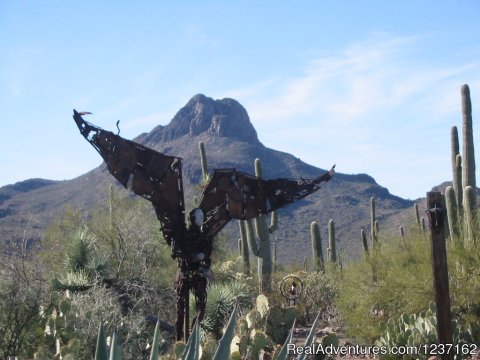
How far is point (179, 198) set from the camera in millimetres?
8719

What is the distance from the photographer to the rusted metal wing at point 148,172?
324 inches

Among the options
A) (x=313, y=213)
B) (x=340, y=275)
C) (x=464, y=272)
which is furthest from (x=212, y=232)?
(x=313, y=213)

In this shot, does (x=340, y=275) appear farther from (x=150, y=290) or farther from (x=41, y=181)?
(x=41, y=181)

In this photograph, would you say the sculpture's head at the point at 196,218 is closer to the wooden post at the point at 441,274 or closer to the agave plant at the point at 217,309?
the agave plant at the point at 217,309

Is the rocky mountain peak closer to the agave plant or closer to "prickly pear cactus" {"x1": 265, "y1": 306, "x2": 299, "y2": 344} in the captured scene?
the agave plant

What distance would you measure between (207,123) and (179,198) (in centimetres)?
7491

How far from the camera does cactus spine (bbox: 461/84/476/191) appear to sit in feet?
44.6

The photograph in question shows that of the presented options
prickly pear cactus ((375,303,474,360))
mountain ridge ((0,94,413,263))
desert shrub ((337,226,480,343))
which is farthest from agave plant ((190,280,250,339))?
mountain ridge ((0,94,413,263))

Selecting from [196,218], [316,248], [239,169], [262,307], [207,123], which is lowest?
[262,307]

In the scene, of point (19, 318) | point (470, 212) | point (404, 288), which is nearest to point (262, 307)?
point (404, 288)

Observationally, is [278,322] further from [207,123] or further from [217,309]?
[207,123]

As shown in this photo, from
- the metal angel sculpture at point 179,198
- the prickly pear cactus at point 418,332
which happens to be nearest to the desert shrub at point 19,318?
the metal angel sculpture at point 179,198

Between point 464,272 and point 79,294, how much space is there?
→ 644cm

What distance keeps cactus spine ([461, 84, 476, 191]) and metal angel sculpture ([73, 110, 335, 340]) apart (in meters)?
6.34
